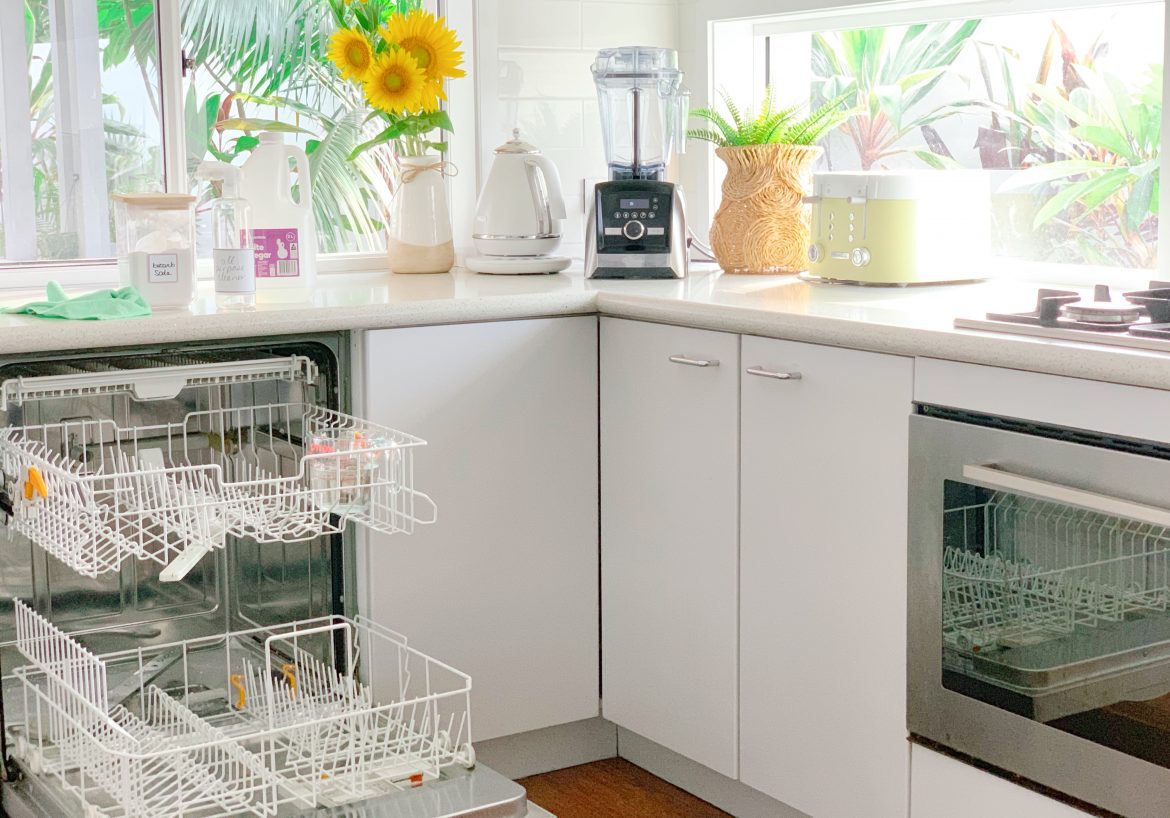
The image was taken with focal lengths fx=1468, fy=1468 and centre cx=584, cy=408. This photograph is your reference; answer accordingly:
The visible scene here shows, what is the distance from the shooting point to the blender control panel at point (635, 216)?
106 inches

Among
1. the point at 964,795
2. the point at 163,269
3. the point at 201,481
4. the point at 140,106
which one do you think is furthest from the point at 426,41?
the point at 964,795

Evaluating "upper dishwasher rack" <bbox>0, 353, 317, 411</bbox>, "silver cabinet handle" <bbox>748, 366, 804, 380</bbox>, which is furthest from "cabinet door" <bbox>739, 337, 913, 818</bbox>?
"upper dishwasher rack" <bbox>0, 353, 317, 411</bbox>

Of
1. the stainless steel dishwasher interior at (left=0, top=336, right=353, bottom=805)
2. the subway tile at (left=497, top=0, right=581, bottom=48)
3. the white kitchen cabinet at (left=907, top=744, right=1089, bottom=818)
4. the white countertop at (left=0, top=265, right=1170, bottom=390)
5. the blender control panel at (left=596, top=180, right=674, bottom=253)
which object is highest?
the subway tile at (left=497, top=0, right=581, bottom=48)

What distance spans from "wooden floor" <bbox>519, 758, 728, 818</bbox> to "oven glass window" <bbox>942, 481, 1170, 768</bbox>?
75 cm

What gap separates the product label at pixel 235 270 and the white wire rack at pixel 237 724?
0.55m

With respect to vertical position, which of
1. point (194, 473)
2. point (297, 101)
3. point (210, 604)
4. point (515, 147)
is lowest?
point (210, 604)

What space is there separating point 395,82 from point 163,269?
73cm

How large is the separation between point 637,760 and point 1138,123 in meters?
1.47

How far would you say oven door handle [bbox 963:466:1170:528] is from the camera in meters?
1.65

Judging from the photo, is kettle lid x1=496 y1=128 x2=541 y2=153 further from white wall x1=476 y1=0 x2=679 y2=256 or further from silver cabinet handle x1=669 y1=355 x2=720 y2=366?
silver cabinet handle x1=669 y1=355 x2=720 y2=366

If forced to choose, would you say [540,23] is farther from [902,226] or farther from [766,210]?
[902,226]

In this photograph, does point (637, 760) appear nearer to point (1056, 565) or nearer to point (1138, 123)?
point (1056, 565)

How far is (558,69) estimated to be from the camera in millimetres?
3211

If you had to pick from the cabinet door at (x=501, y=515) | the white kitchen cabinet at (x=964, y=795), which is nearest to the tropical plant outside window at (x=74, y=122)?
the cabinet door at (x=501, y=515)
